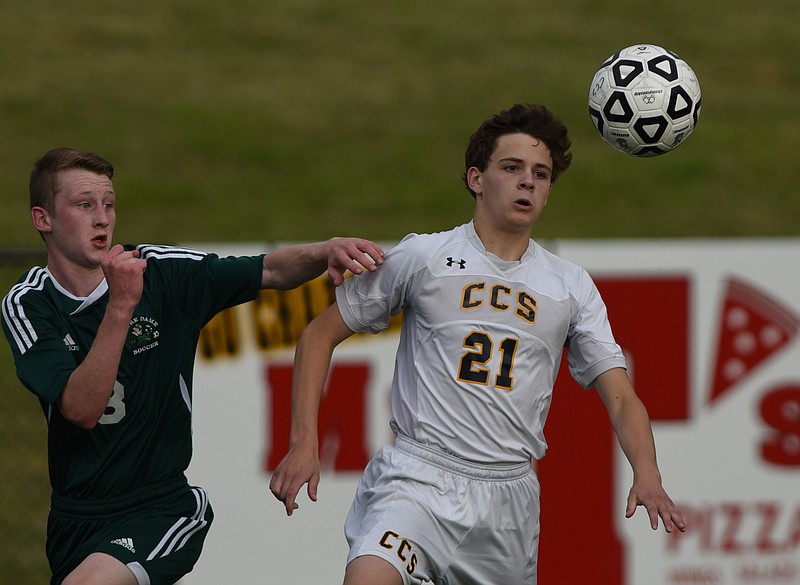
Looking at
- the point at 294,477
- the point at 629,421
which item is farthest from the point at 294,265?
the point at 629,421

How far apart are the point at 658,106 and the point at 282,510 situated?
3.34m

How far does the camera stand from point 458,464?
5098 mm

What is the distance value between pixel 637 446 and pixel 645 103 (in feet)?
4.74

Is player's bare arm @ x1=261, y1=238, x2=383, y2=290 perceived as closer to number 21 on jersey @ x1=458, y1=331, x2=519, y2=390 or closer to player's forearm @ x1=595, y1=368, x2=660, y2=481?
number 21 on jersey @ x1=458, y1=331, x2=519, y2=390

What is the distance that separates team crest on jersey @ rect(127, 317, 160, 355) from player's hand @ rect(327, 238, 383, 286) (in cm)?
75

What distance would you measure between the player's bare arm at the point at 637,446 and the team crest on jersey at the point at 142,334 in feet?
5.78

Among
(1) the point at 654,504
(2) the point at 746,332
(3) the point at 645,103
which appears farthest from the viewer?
(2) the point at 746,332

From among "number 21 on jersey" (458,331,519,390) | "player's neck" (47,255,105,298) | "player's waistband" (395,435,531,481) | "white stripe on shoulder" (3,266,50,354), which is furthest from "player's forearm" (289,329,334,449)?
"white stripe on shoulder" (3,266,50,354)

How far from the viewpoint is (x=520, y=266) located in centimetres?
525

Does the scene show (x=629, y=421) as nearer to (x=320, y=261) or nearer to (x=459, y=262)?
(x=459, y=262)

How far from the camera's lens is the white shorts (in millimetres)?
4926

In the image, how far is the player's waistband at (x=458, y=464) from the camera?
5098 millimetres

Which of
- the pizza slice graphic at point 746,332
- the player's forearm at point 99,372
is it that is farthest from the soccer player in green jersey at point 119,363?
the pizza slice graphic at point 746,332

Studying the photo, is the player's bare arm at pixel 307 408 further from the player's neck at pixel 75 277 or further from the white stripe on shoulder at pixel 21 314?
the white stripe on shoulder at pixel 21 314
